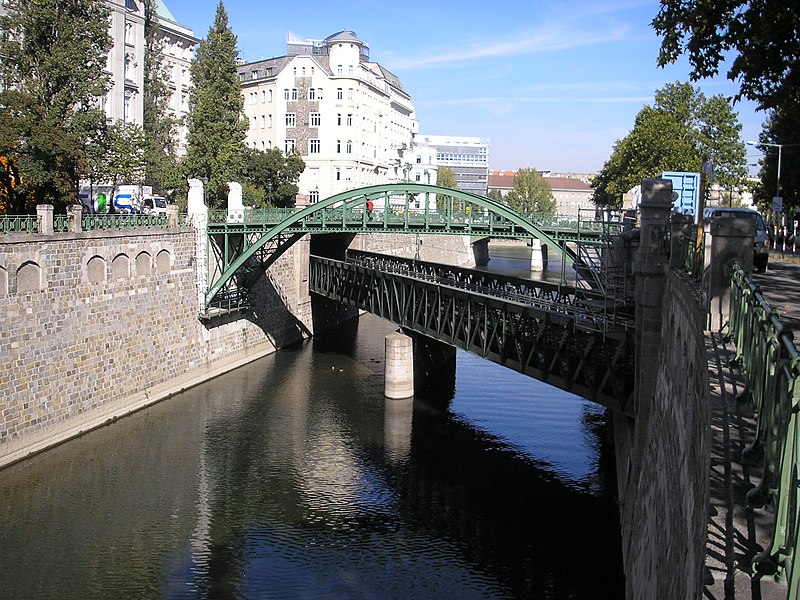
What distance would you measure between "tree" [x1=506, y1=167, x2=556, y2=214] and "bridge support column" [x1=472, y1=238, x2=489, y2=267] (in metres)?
51.9

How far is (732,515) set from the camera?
6.70m

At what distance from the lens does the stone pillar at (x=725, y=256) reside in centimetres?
1109

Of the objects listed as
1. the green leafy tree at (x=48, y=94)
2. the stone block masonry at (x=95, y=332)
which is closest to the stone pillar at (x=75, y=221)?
the stone block masonry at (x=95, y=332)

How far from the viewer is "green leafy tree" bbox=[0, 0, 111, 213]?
36406 millimetres

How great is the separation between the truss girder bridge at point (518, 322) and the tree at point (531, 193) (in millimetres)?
113595

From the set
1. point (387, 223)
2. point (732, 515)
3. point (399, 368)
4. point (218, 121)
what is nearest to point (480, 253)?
point (218, 121)

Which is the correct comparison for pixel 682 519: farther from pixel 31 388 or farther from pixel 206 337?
pixel 206 337

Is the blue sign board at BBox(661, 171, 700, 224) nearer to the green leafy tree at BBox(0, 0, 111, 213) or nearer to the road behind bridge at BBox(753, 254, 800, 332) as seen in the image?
the road behind bridge at BBox(753, 254, 800, 332)

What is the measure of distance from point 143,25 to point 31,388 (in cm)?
4303

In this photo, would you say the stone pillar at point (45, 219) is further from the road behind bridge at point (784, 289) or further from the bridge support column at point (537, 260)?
the bridge support column at point (537, 260)

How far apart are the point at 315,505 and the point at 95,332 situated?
11977 mm

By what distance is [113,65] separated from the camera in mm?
57656

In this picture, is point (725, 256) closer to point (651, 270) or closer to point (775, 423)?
point (775, 423)

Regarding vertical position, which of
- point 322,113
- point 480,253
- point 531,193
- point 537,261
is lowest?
point 537,261
